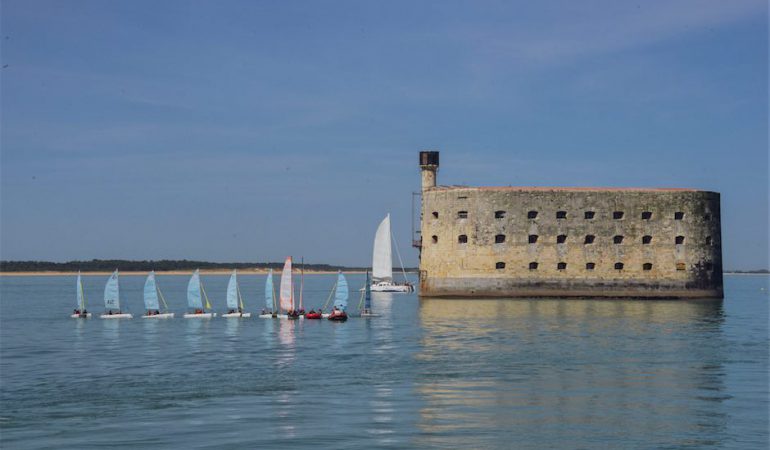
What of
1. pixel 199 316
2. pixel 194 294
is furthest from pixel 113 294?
pixel 199 316

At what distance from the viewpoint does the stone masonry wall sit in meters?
57.1

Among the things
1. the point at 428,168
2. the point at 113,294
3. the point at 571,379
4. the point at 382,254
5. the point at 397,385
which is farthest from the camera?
the point at 382,254

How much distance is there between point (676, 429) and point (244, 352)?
17916 mm

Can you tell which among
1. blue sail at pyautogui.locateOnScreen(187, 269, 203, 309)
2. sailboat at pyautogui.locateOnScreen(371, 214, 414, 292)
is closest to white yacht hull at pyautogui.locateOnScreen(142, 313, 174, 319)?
blue sail at pyautogui.locateOnScreen(187, 269, 203, 309)

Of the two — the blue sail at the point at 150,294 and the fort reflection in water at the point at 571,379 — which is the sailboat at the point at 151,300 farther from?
the fort reflection in water at the point at 571,379

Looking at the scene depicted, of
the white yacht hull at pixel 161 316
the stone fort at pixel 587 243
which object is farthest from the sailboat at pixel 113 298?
the stone fort at pixel 587 243

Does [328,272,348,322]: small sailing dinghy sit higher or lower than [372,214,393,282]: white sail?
lower

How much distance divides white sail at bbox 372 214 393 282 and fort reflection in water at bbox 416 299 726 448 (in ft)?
110

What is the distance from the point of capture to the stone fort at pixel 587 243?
187 feet

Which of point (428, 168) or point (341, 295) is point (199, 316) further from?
point (428, 168)

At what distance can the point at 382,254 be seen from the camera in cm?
8112

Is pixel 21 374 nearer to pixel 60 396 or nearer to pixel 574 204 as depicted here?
pixel 60 396

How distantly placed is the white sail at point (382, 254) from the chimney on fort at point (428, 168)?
52.1ft

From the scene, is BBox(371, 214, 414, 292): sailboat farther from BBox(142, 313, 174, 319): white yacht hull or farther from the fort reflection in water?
the fort reflection in water
